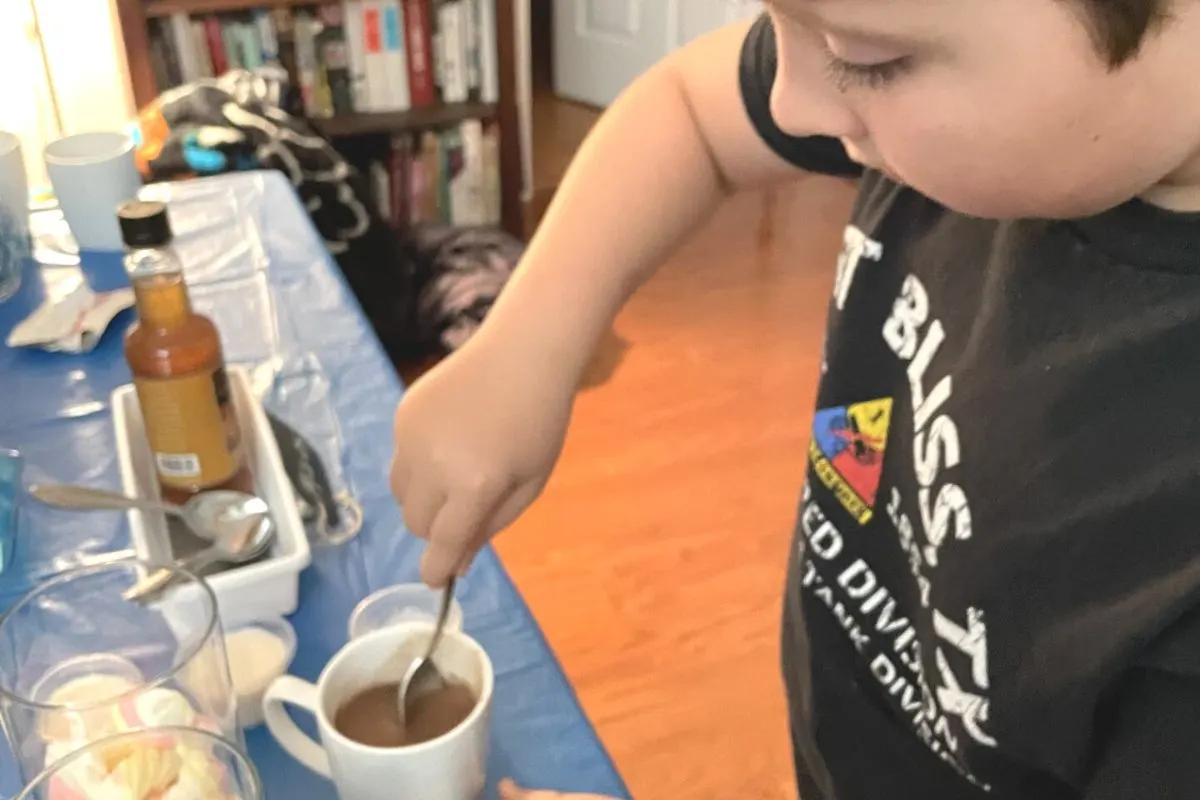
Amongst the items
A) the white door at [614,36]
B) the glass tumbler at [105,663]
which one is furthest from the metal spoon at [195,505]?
the white door at [614,36]

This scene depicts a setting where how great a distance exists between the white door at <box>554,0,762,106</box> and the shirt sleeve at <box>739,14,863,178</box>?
2335mm

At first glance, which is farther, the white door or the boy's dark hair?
the white door

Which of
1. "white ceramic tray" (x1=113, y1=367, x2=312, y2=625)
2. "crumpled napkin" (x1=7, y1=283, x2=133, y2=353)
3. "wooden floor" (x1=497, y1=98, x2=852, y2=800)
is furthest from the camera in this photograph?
"wooden floor" (x1=497, y1=98, x2=852, y2=800)

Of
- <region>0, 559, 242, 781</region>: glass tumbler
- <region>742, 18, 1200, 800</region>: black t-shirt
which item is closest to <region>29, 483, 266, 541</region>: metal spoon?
<region>0, 559, 242, 781</region>: glass tumbler

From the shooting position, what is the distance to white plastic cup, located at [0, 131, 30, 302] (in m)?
1.04

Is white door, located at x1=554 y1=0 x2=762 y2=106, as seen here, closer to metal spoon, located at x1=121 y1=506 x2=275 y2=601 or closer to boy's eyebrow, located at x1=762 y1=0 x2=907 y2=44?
metal spoon, located at x1=121 y1=506 x2=275 y2=601

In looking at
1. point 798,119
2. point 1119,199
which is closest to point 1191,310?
point 1119,199

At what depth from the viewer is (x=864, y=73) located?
382mm

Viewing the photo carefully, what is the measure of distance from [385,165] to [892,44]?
211cm

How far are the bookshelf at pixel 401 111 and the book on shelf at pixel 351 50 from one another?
15 mm

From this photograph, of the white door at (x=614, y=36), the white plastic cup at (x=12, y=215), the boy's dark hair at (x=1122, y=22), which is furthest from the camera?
the white door at (x=614, y=36)

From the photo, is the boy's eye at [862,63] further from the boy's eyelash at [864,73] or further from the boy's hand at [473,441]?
the boy's hand at [473,441]

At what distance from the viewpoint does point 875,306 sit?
618 millimetres

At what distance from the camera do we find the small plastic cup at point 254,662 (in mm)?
592
